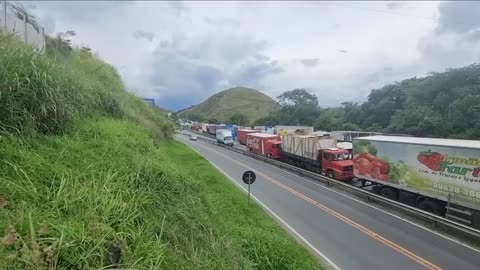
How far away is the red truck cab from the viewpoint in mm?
30797

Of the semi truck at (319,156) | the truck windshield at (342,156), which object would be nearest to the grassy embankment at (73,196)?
the semi truck at (319,156)

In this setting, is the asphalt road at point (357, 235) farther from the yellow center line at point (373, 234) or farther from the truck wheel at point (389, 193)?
the truck wheel at point (389, 193)

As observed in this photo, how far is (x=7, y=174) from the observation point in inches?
198

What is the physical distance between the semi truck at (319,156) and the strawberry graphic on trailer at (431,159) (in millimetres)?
11099

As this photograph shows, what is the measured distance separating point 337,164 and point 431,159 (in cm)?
1252

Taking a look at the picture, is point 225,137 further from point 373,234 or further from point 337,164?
point 373,234

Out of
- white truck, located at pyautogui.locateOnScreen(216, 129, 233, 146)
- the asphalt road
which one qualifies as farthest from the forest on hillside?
→ white truck, located at pyautogui.locateOnScreen(216, 129, 233, 146)

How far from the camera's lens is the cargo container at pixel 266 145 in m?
45.8

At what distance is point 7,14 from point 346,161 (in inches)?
996

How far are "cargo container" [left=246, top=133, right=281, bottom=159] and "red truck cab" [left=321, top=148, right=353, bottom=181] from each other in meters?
12.0

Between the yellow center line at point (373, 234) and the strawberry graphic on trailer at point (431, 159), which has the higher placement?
the strawberry graphic on trailer at point (431, 159)

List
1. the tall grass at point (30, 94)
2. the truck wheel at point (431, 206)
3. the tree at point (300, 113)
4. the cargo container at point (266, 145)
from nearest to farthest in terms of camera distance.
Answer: the tall grass at point (30, 94)
the truck wheel at point (431, 206)
the cargo container at point (266, 145)
the tree at point (300, 113)

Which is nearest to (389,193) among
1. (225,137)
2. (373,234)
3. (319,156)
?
(373,234)

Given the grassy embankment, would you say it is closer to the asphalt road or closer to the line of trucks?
the asphalt road
